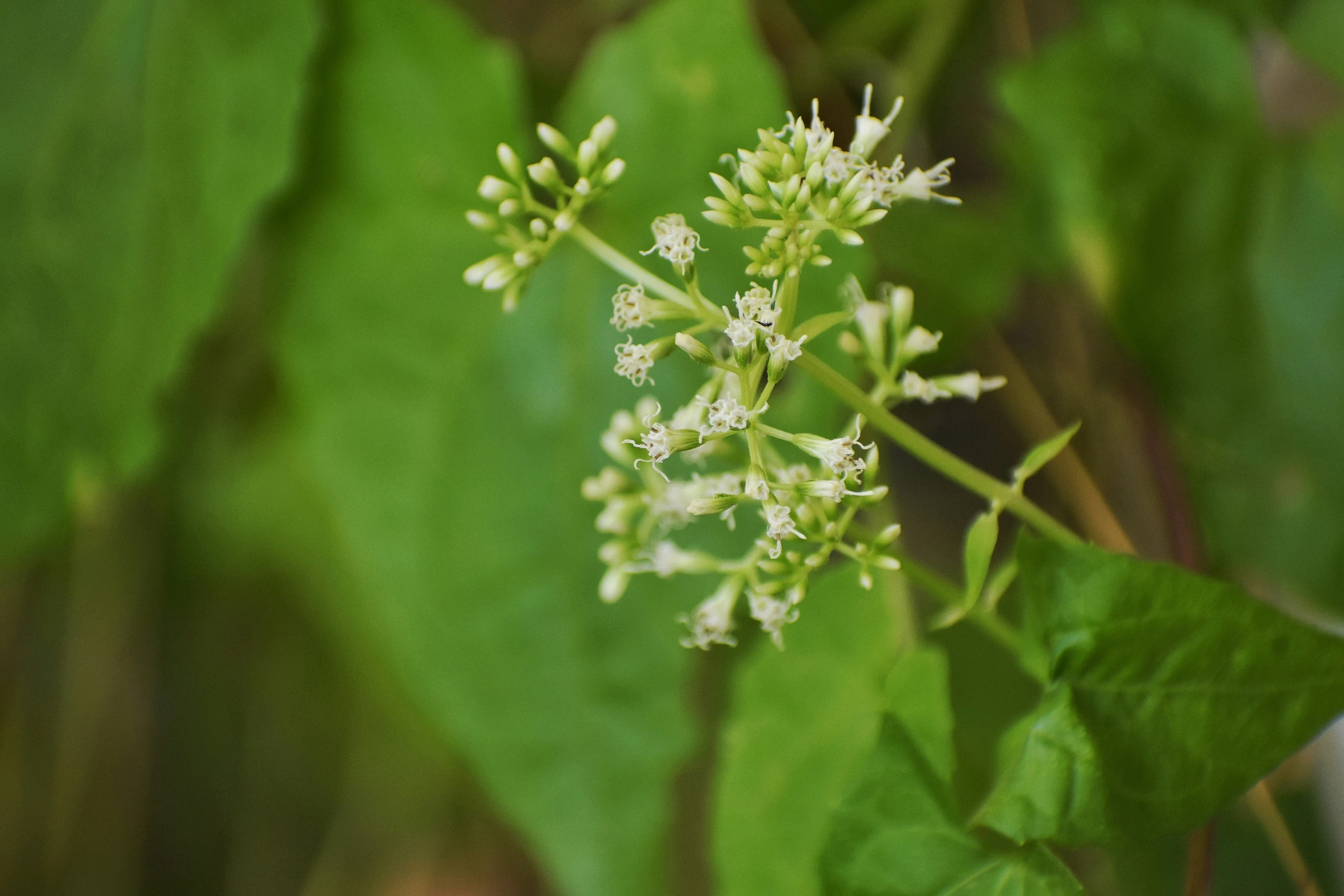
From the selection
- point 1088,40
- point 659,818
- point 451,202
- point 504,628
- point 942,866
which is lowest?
point 942,866

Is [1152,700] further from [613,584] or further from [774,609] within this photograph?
[613,584]

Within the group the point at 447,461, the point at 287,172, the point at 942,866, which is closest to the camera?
the point at 942,866

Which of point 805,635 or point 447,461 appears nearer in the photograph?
point 805,635

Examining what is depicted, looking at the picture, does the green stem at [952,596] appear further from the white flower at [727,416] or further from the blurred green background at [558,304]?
the blurred green background at [558,304]

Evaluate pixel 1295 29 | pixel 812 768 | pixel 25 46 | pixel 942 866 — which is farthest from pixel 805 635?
pixel 25 46

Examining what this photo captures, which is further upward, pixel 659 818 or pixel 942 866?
pixel 659 818

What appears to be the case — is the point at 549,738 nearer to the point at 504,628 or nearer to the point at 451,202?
the point at 504,628

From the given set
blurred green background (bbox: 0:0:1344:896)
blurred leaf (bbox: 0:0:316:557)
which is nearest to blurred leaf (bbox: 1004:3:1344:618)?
blurred green background (bbox: 0:0:1344:896)
